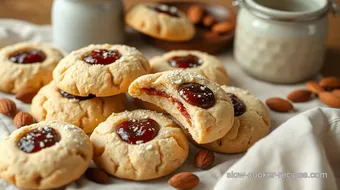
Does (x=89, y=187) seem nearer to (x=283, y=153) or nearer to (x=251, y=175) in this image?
(x=251, y=175)

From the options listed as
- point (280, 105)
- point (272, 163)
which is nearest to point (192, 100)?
point (272, 163)

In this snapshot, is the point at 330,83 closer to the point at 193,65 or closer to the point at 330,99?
the point at 330,99

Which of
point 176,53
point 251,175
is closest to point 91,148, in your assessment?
point 251,175

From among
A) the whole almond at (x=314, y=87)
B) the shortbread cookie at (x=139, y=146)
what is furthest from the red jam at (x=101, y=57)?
the whole almond at (x=314, y=87)

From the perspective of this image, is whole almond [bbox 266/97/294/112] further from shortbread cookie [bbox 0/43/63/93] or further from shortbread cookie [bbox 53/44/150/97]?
shortbread cookie [bbox 0/43/63/93]

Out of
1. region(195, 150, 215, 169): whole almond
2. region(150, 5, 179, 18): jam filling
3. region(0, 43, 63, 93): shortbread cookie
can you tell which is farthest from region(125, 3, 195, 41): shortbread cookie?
region(195, 150, 215, 169): whole almond

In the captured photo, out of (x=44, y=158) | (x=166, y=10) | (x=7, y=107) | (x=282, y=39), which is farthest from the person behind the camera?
(x=166, y=10)
